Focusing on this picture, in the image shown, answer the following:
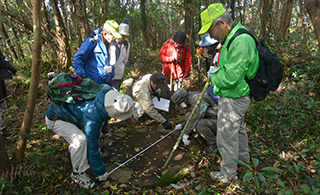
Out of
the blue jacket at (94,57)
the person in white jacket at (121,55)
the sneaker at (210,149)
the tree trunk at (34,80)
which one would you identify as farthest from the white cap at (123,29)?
the sneaker at (210,149)

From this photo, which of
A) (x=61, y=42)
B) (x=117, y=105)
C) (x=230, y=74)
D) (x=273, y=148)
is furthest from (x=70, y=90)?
(x=61, y=42)

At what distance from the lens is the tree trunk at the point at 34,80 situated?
2236 mm

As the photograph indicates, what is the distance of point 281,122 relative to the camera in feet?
12.7

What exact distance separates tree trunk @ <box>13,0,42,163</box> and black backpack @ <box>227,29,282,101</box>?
2.28m

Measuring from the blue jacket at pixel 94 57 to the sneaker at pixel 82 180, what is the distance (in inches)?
72.1

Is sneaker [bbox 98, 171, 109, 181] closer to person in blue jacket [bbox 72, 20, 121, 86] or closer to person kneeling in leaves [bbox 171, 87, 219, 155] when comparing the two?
person kneeling in leaves [bbox 171, 87, 219, 155]

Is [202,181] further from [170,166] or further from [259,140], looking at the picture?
[259,140]

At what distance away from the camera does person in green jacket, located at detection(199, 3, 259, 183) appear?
223 centimetres

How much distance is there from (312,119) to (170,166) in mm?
2777

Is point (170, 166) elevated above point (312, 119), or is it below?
below

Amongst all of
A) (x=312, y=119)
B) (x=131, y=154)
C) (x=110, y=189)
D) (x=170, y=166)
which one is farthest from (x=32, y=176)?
(x=312, y=119)

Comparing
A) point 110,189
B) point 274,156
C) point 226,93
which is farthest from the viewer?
point 274,156

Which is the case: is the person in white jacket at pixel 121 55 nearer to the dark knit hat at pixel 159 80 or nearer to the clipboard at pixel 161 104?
the dark knit hat at pixel 159 80

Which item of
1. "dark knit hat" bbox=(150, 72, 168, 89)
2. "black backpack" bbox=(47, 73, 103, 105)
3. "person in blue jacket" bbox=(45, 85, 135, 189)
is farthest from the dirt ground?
"black backpack" bbox=(47, 73, 103, 105)
